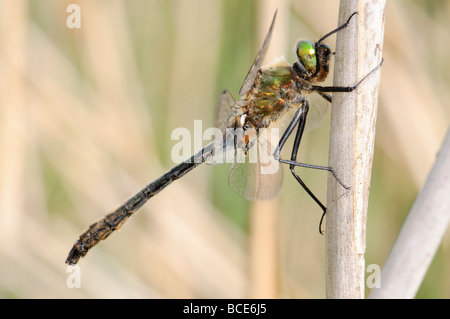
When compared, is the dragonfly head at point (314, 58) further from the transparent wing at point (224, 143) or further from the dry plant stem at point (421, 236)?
the dry plant stem at point (421, 236)

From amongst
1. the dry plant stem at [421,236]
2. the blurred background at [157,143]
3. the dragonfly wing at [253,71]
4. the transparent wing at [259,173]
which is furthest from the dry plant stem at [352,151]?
the blurred background at [157,143]

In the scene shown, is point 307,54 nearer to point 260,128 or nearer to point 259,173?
point 260,128

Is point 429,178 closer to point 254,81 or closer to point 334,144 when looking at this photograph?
point 334,144

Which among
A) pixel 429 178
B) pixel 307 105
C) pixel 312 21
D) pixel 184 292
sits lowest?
pixel 184 292

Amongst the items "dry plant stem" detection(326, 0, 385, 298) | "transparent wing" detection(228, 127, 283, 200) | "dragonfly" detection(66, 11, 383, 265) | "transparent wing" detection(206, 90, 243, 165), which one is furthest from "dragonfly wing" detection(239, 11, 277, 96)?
"dry plant stem" detection(326, 0, 385, 298)

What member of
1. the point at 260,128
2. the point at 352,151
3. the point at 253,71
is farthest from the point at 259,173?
the point at 352,151

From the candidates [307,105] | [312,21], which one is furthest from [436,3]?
[307,105]
